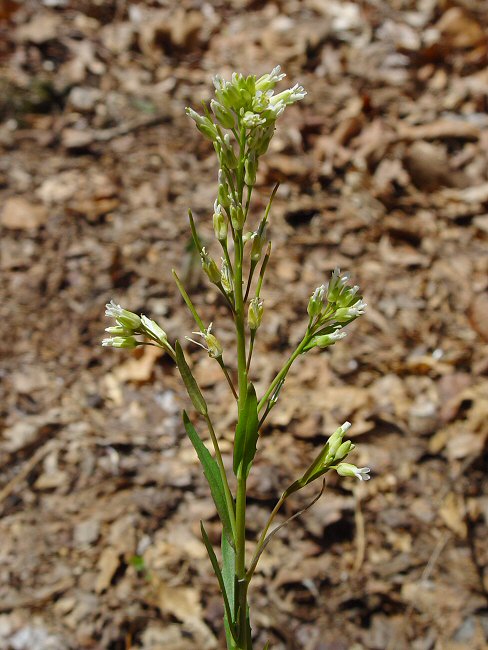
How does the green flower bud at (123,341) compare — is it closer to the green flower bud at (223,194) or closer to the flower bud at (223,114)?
the green flower bud at (223,194)

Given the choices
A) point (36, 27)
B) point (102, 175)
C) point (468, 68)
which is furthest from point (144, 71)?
point (468, 68)

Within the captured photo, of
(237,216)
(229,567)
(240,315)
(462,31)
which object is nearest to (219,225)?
(237,216)

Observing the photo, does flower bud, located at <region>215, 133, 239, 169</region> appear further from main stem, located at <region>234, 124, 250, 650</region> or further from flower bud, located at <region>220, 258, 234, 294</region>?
flower bud, located at <region>220, 258, 234, 294</region>

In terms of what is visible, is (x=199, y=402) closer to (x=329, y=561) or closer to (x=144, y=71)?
(x=329, y=561)

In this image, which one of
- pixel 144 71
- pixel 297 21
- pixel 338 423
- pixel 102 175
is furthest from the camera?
pixel 297 21

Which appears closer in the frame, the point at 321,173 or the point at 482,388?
the point at 482,388

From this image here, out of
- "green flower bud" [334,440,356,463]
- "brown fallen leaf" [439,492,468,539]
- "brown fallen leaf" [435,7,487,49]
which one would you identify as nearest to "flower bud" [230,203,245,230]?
"green flower bud" [334,440,356,463]
